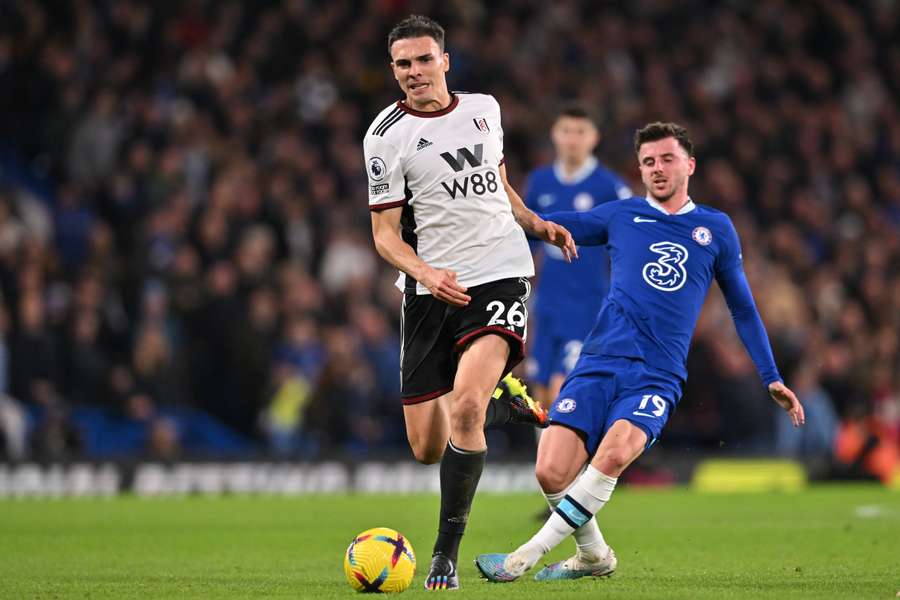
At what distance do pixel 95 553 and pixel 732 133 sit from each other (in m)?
13.9

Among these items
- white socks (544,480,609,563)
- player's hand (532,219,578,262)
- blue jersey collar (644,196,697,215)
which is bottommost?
white socks (544,480,609,563)

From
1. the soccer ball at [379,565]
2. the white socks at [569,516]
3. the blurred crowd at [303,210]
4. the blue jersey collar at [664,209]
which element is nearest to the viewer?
the soccer ball at [379,565]

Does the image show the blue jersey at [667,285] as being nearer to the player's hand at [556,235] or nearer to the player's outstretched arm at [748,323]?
the player's outstretched arm at [748,323]

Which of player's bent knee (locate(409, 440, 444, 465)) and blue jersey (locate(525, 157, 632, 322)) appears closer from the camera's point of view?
player's bent knee (locate(409, 440, 444, 465))

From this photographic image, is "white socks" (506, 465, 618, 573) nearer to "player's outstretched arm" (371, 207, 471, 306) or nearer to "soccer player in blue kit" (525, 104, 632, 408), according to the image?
"player's outstretched arm" (371, 207, 471, 306)

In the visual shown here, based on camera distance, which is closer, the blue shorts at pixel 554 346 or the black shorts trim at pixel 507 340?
the black shorts trim at pixel 507 340

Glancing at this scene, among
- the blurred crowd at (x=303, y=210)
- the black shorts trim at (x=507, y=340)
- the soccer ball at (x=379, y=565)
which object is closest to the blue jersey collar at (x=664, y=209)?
the black shorts trim at (x=507, y=340)

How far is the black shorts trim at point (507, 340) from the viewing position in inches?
278

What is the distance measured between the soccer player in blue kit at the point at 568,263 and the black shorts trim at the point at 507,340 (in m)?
3.66

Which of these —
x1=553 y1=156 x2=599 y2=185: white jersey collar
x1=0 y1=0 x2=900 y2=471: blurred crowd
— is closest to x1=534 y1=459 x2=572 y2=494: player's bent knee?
x1=553 y1=156 x2=599 y2=185: white jersey collar

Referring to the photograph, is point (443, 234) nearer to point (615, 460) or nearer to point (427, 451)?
point (427, 451)

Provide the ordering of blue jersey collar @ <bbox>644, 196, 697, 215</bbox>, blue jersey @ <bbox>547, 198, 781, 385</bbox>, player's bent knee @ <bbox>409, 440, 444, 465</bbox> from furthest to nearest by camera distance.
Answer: blue jersey collar @ <bbox>644, 196, 697, 215</bbox> < player's bent knee @ <bbox>409, 440, 444, 465</bbox> < blue jersey @ <bbox>547, 198, 781, 385</bbox>

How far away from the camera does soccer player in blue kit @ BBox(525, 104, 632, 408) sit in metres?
10.9

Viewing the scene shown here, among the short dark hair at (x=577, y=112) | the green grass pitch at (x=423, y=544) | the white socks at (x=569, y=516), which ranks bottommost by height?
the green grass pitch at (x=423, y=544)
